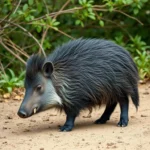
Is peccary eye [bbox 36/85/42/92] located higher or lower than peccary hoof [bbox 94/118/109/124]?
higher

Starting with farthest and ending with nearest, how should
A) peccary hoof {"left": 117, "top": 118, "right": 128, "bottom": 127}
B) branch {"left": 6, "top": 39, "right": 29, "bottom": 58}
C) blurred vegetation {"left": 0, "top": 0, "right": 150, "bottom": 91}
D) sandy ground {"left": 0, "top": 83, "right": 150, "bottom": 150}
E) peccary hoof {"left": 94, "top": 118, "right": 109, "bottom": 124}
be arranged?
branch {"left": 6, "top": 39, "right": 29, "bottom": 58}, blurred vegetation {"left": 0, "top": 0, "right": 150, "bottom": 91}, peccary hoof {"left": 94, "top": 118, "right": 109, "bottom": 124}, peccary hoof {"left": 117, "top": 118, "right": 128, "bottom": 127}, sandy ground {"left": 0, "top": 83, "right": 150, "bottom": 150}

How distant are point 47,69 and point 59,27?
437 cm

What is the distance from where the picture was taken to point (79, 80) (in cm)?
688

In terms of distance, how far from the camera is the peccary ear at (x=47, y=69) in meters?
6.78

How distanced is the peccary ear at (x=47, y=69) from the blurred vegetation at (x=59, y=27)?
2027mm

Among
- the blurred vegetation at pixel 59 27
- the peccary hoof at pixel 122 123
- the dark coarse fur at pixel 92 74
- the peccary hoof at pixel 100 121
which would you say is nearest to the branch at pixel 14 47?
the blurred vegetation at pixel 59 27

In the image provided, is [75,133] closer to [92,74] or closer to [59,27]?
[92,74]

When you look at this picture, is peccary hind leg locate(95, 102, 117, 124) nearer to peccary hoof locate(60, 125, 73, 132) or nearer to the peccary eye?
peccary hoof locate(60, 125, 73, 132)

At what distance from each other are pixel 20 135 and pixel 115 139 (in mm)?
1131

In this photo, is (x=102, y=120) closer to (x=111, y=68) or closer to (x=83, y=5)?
(x=111, y=68)

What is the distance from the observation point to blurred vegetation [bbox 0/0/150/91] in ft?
30.1

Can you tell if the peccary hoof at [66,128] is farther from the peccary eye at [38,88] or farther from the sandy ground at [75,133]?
the peccary eye at [38,88]

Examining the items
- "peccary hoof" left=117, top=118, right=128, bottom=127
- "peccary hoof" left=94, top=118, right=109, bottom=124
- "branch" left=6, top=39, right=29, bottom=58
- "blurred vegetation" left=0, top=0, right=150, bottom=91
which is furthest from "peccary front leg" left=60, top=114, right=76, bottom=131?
"branch" left=6, top=39, right=29, bottom=58

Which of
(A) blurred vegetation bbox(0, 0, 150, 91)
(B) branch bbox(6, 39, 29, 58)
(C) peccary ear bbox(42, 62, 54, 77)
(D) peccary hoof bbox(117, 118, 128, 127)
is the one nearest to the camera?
(C) peccary ear bbox(42, 62, 54, 77)
